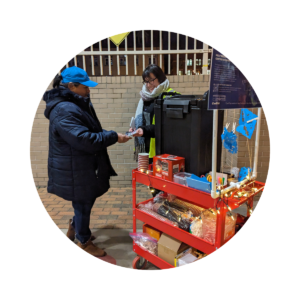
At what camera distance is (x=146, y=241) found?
1.81m

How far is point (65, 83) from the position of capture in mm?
1777

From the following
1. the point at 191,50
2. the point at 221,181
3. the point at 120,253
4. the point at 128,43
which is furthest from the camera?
the point at 128,43

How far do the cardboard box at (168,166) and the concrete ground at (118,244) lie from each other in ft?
2.68

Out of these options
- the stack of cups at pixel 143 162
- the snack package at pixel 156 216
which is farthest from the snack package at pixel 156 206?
the stack of cups at pixel 143 162

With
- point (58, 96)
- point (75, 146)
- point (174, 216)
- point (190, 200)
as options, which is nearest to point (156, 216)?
point (174, 216)

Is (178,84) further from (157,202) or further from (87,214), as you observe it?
(87,214)

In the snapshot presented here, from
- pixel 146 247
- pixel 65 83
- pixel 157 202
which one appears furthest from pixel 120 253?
pixel 65 83

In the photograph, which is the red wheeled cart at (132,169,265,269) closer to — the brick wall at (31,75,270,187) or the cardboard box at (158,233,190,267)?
the cardboard box at (158,233,190,267)

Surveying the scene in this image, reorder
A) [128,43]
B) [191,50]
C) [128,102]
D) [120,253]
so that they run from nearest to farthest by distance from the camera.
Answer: [120,253]
[191,50]
[128,43]
[128,102]

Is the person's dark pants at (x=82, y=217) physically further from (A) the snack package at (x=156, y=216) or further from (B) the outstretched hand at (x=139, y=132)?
(B) the outstretched hand at (x=139, y=132)

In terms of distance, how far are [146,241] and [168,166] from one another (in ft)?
2.16

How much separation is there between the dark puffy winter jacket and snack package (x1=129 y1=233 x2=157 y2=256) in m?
0.46

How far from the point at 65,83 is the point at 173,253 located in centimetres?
143

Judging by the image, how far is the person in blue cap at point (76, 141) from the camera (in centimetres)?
165
